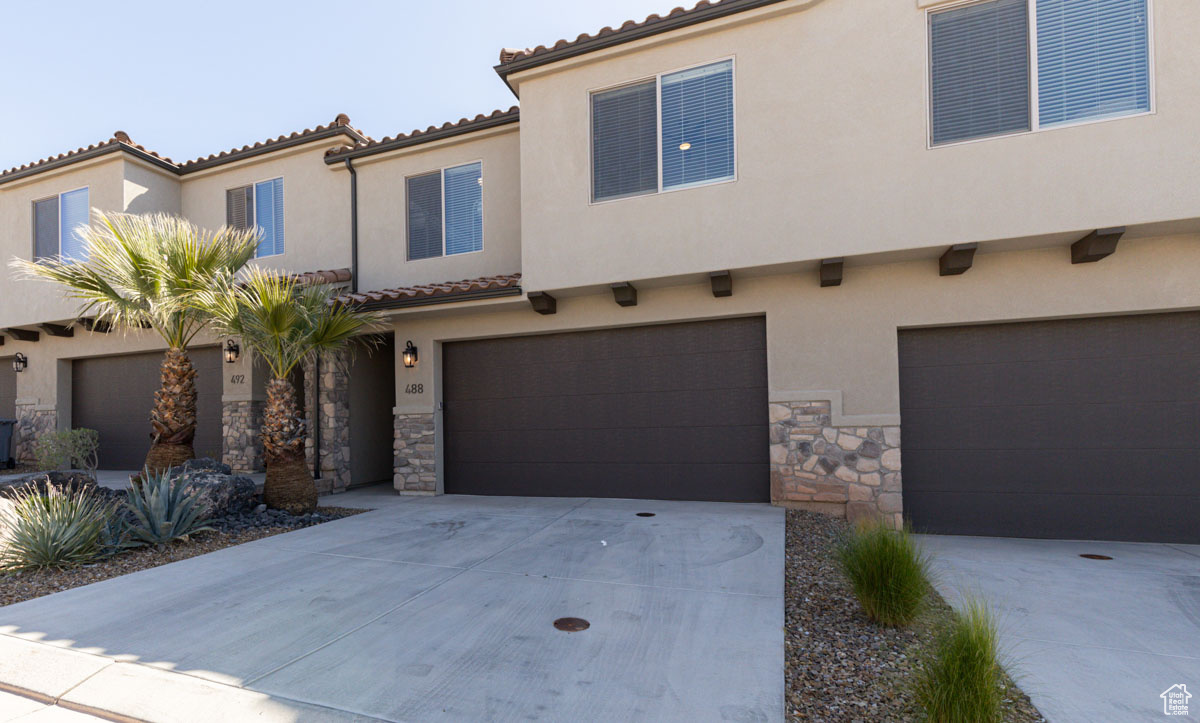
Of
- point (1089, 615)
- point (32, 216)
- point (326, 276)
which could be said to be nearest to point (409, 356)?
point (326, 276)

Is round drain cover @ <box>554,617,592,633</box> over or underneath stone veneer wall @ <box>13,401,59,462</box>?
underneath

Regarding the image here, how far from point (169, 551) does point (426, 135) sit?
6.93m

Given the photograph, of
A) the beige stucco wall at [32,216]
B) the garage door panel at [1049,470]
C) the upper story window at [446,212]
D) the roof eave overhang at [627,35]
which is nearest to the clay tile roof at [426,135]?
the upper story window at [446,212]

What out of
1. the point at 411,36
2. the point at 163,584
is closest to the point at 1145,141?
the point at 163,584

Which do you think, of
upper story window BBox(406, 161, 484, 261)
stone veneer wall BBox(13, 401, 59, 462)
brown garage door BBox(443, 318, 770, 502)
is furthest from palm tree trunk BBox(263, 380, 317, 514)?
stone veneer wall BBox(13, 401, 59, 462)

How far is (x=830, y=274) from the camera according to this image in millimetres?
6363

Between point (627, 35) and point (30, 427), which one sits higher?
point (627, 35)

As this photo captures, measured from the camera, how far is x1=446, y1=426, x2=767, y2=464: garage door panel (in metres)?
7.23

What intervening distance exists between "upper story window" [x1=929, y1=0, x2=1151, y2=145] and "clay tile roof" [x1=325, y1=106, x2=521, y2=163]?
5.59m

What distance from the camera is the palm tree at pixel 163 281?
690 centimetres

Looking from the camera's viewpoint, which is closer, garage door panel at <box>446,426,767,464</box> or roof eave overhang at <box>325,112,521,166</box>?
garage door panel at <box>446,426,767,464</box>

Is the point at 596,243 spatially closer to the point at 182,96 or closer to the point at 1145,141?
the point at 1145,141

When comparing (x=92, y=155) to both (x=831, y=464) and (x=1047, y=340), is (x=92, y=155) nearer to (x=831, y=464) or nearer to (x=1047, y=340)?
(x=831, y=464)

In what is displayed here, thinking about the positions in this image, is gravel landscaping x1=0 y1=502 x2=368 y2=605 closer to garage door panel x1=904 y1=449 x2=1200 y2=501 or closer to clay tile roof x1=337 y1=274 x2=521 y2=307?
clay tile roof x1=337 y1=274 x2=521 y2=307
